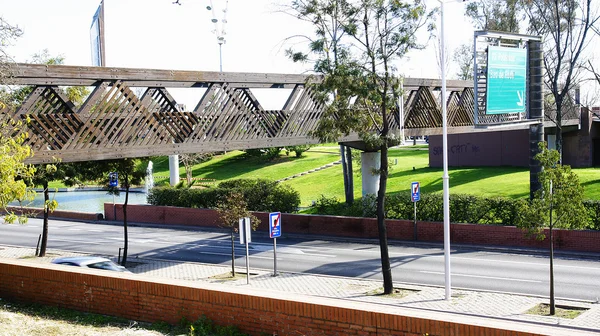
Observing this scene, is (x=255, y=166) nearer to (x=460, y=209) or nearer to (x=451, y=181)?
(x=451, y=181)

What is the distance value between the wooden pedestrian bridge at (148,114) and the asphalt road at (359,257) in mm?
4896

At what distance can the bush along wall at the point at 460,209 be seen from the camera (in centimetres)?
2630

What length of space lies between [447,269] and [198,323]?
372 inches

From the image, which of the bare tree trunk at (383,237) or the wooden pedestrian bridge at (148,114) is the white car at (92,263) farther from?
the bare tree trunk at (383,237)

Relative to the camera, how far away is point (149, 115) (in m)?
19.0

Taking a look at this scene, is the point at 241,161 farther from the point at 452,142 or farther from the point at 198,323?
the point at 198,323

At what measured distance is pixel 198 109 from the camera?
66.3 ft

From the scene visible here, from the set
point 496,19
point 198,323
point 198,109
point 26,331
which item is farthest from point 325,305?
point 496,19

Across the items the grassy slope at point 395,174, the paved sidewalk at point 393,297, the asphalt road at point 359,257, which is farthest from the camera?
the grassy slope at point 395,174

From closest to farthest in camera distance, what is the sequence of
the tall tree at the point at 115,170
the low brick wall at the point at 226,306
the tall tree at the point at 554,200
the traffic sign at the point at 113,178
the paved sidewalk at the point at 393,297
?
the low brick wall at the point at 226,306, the paved sidewalk at the point at 393,297, the tall tree at the point at 554,200, the tall tree at the point at 115,170, the traffic sign at the point at 113,178

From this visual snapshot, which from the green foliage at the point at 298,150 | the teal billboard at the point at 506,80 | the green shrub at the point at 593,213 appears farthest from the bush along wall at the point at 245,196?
the green foliage at the point at 298,150

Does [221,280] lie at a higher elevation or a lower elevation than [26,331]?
lower

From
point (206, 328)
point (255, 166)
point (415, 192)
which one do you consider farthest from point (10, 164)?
point (255, 166)

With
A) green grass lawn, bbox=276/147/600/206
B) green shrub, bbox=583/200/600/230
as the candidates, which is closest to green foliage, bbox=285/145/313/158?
green grass lawn, bbox=276/147/600/206
